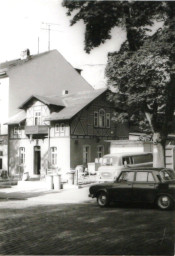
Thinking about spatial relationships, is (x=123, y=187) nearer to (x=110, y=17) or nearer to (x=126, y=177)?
(x=126, y=177)

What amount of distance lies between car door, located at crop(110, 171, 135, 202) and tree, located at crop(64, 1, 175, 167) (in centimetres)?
225

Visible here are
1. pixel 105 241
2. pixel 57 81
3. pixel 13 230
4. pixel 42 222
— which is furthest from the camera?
pixel 57 81

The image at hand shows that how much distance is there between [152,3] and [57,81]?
9.48 m

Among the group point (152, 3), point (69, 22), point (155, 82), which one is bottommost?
point (155, 82)

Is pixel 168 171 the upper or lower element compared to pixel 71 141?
lower

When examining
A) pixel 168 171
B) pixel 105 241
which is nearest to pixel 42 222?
pixel 105 241

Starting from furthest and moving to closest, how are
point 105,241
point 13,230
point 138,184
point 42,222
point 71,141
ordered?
1. point 71,141
2. point 138,184
3. point 42,222
4. point 13,230
5. point 105,241

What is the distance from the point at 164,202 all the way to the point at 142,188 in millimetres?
744

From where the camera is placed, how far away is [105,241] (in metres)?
6.87

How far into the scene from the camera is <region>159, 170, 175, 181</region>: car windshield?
34.4 ft

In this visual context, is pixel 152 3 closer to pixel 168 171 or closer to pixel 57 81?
pixel 168 171

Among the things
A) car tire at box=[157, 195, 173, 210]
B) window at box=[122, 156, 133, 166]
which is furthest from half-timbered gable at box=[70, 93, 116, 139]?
car tire at box=[157, 195, 173, 210]

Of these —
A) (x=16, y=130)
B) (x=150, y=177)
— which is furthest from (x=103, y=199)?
(x=16, y=130)

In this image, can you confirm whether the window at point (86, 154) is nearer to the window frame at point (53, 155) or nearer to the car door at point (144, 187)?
the window frame at point (53, 155)
